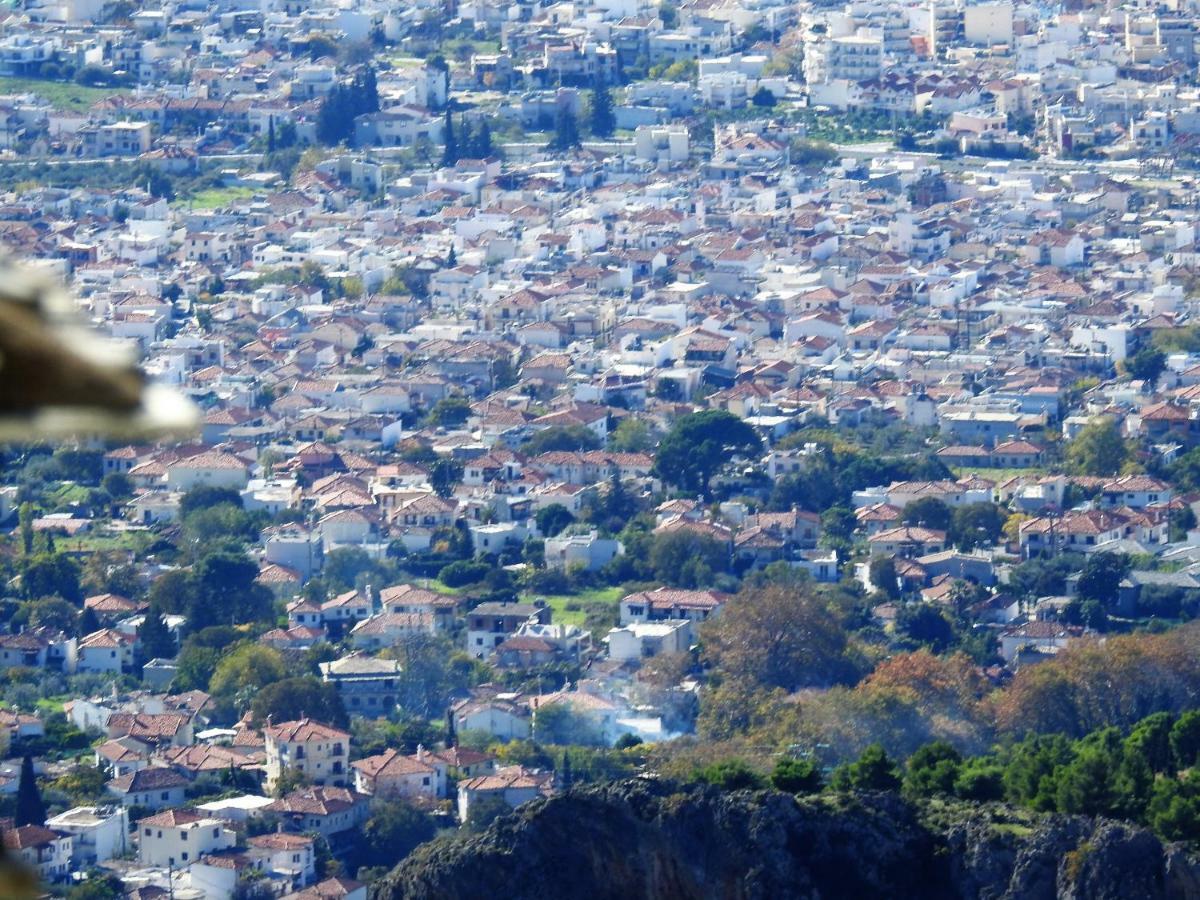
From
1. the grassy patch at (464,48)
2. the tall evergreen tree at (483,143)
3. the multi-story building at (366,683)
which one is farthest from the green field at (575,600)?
the grassy patch at (464,48)

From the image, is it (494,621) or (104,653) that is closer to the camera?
(104,653)

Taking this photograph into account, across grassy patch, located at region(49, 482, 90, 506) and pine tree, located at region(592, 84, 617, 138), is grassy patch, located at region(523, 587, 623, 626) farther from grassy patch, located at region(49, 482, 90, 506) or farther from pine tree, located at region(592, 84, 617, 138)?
pine tree, located at region(592, 84, 617, 138)

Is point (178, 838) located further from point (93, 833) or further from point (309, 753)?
point (309, 753)

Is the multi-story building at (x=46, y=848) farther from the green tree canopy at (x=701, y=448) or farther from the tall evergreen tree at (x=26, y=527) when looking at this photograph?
the green tree canopy at (x=701, y=448)

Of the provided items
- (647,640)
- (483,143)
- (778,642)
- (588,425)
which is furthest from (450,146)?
(778,642)

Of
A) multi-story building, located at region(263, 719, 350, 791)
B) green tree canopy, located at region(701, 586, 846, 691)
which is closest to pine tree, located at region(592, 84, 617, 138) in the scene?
green tree canopy, located at region(701, 586, 846, 691)

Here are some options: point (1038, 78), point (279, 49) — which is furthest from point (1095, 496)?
point (279, 49)
